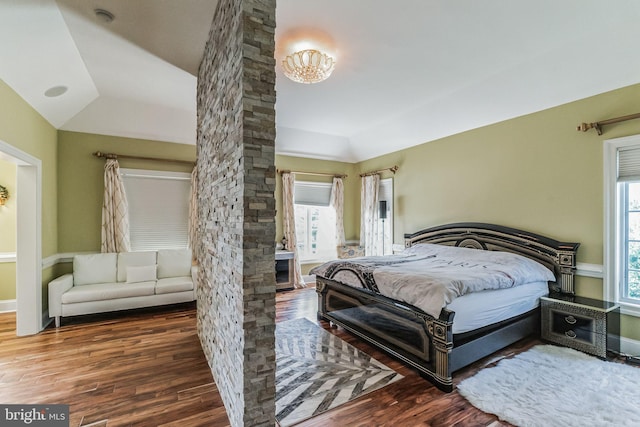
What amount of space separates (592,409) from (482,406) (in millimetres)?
763

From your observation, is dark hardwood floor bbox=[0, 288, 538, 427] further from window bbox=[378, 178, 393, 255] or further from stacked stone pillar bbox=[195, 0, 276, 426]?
window bbox=[378, 178, 393, 255]

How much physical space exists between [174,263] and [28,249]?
1719 mm

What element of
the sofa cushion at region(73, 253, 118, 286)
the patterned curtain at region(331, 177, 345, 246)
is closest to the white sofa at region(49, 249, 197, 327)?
the sofa cushion at region(73, 253, 118, 286)

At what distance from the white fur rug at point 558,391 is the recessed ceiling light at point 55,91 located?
207 inches

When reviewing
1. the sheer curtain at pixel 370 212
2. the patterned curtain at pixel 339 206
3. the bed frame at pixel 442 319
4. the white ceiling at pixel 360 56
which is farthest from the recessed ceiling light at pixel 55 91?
the sheer curtain at pixel 370 212

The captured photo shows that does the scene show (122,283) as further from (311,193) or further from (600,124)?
Result: (600,124)

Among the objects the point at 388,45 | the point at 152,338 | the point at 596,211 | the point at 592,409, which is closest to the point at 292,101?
the point at 388,45

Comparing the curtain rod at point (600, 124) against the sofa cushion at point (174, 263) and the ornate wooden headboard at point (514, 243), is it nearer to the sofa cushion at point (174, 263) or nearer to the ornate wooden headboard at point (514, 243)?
the ornate wooden headboard at point (514, 243)

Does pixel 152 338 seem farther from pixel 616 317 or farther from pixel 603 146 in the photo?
pixel 603 146

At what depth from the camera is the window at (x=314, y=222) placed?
6238 millimetres

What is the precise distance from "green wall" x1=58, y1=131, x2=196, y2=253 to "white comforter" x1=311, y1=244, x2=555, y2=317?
11.8 ft

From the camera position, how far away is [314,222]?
6488 mm

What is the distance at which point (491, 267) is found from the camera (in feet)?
10.4

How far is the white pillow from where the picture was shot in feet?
14.1
